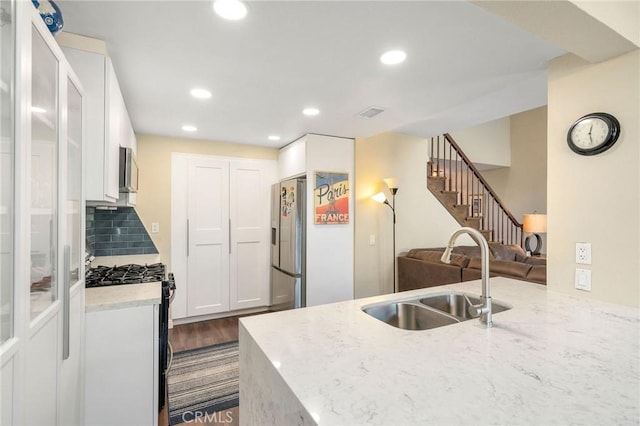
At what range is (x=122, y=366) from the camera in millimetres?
1670

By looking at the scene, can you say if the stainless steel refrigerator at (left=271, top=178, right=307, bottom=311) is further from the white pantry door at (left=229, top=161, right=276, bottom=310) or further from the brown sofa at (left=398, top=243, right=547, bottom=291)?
the brown sofa at (left=398, top=243, right=547, bottom=291)

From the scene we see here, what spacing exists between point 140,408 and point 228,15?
7.05 ft

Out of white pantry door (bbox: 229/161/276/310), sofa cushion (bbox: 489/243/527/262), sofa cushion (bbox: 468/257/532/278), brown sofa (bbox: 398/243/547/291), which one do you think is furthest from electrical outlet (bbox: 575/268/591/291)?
white pantry door (bbox: 229/161/276/310)

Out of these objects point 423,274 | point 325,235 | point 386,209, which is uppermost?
point 386,209

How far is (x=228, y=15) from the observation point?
4.79 feet

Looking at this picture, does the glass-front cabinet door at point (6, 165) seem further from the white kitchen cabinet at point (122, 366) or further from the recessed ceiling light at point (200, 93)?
the recessed ceiling light at point (200, 93)

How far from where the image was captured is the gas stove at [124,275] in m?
2.02

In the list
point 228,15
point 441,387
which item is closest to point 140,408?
point 441,387

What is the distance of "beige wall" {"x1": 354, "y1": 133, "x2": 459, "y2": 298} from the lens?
3889mm

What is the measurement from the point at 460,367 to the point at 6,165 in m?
1.42

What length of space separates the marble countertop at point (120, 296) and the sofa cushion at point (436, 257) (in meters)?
2.75

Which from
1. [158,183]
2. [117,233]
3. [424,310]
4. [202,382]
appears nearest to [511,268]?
[424,310]

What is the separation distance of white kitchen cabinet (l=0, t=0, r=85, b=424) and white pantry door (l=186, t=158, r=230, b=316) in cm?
230

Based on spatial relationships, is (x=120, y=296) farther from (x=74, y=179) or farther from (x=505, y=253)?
(x=505, y=253)
